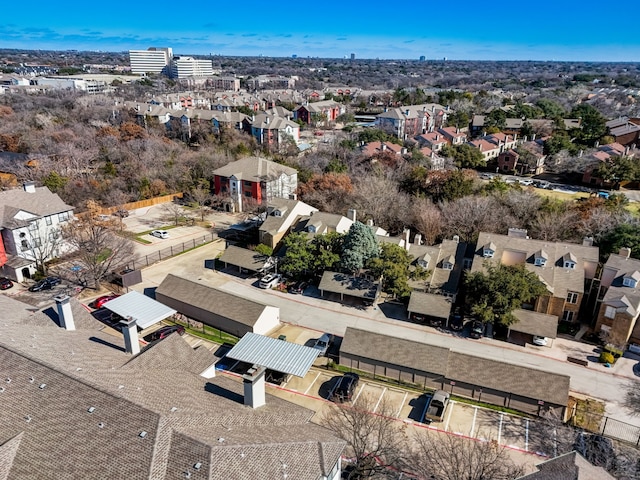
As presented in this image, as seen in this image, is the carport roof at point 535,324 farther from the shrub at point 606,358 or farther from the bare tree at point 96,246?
the bare tree at point 96,246

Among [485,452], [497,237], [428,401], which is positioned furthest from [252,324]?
[497,237]

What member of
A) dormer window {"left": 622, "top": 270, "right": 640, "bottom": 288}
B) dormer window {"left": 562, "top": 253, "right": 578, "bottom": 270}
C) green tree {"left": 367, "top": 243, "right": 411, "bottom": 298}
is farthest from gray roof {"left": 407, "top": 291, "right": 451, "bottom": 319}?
dormer window {"left": 622, "top": 270, "right": 640, "bottom": 288}

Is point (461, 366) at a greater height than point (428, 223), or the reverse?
point (428, 223)

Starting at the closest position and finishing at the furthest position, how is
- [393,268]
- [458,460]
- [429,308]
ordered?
[458,460] < [429,308] < [393,268]

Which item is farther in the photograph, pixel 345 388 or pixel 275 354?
pixel 275 354

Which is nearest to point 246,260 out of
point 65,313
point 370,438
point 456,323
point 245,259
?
point 245,259

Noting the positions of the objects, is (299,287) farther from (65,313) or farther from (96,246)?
(65,313)

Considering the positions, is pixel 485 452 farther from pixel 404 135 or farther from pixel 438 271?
pixel 404 135
